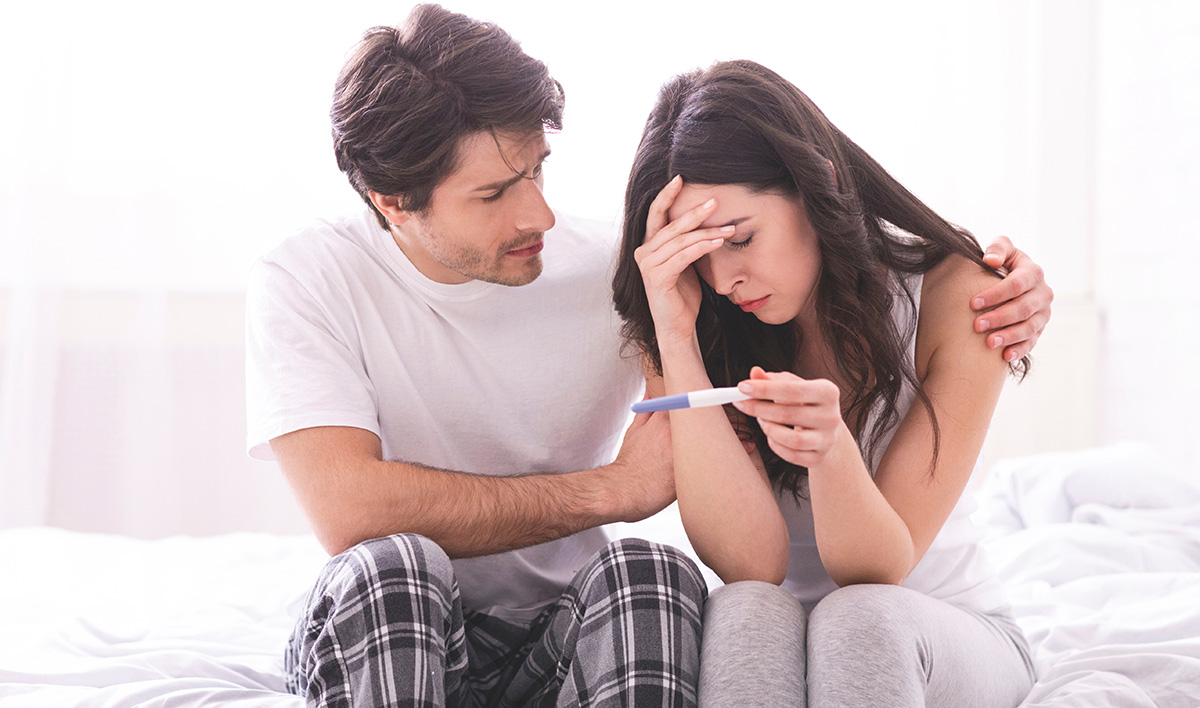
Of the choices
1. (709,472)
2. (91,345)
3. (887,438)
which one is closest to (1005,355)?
(887,438)

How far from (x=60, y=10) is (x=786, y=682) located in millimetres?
2475

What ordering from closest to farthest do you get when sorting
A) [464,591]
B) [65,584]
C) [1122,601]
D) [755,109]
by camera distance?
1. [755,109]
2. [464,591]
3. [1122,601]
4. [65,584]

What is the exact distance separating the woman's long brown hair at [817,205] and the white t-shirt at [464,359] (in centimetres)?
15

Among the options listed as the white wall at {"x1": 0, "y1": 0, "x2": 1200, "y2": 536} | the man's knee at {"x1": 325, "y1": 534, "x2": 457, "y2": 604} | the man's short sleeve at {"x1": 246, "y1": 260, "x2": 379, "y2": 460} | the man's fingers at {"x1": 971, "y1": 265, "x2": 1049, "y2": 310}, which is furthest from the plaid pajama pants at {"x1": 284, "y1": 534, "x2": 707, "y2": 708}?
the white wall at {"x1": 0, "y1": 0, "x2": 1200, "y2": 536}

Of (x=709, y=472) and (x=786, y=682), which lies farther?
(x=709, y=472)

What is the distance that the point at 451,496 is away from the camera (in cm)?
116

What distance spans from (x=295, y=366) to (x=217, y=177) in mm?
1504

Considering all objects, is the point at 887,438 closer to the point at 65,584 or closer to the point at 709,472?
the point at 709,472

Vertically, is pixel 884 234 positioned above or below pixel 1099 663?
above

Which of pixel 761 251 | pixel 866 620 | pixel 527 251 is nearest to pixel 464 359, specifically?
pixel 527 251

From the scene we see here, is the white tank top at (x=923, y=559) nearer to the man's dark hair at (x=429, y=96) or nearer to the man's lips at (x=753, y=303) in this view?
the man's lips at (x=753, y=303)

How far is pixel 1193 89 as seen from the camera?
7.98 ft

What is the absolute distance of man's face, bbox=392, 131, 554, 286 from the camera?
127cm

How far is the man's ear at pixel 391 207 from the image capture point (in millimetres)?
1320
